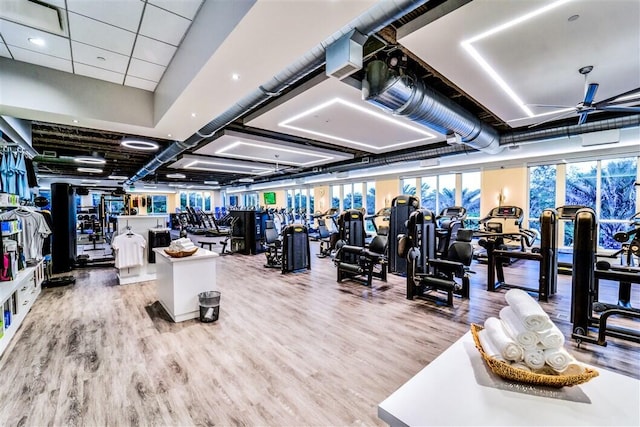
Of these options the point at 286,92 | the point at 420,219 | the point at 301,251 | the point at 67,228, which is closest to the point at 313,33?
the point at 286,92

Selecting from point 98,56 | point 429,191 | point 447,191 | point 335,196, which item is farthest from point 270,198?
point 98,56

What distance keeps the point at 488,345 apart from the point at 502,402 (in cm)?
26

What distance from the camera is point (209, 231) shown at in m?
14.9

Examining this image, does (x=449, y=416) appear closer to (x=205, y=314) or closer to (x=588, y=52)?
(x=205, y=314)

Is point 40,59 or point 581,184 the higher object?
point 40,59

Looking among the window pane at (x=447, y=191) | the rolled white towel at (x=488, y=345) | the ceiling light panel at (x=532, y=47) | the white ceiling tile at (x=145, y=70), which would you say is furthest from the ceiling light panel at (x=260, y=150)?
the rolled white towel at (x=488, y=345)

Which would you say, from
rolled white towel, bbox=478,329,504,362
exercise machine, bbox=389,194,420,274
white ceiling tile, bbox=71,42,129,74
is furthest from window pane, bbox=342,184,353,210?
rolled white towel, bbox=478,329,504,362

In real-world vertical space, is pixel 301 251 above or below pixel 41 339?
above

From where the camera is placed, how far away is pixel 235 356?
2.93 meters

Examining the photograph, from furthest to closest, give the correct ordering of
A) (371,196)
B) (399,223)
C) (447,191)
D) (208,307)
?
(371,196)
(447,191)
(399,223)
(208,307)

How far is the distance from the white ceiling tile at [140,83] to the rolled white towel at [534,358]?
219 inches

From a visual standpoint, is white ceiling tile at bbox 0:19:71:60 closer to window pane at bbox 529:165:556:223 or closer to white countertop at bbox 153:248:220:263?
white countertop at bbox 153:248:220:263

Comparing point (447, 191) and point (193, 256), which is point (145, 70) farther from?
point (447, 191)

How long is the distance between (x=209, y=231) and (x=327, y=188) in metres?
6.67
